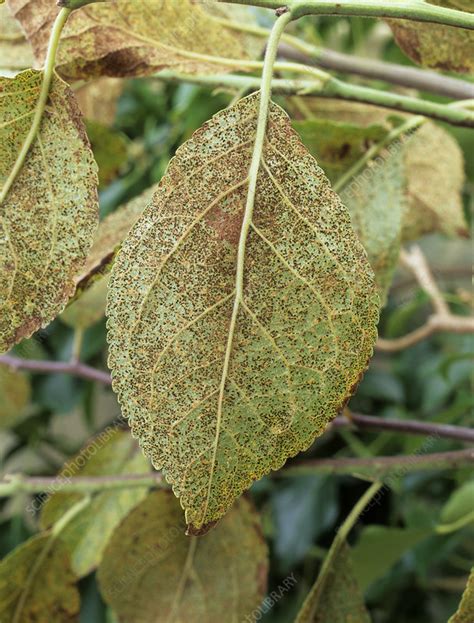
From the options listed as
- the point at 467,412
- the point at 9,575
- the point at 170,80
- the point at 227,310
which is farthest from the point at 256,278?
the point at 467,412

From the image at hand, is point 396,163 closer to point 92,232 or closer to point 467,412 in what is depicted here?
point 92,232

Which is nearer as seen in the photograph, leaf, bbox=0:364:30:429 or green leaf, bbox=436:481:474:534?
green leaf, bbox=436:481:474:534

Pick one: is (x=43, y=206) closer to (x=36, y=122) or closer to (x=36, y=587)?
(x=36, y=122)

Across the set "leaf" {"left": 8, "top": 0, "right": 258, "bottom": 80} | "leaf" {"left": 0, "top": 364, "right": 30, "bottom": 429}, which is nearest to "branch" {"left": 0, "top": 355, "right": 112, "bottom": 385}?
"leaf" {"left": 0, "top": 364, "right": 30, "bottom": 429}

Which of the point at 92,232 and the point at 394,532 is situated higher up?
the point at 92,232

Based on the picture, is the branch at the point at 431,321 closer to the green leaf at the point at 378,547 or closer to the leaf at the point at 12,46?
the green leaf at the point at 378,547

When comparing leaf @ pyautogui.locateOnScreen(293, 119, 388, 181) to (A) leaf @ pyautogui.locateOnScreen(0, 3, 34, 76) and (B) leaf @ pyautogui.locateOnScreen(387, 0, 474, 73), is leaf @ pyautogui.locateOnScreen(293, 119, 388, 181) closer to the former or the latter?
(B) leaf @ pyautogui.locateOnScreen(387, 0, 474, 73)
